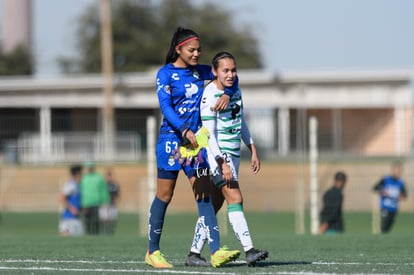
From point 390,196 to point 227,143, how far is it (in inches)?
581

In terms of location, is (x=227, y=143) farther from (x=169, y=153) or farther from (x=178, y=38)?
(x=178, y=38)

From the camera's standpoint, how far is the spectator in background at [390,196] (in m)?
23.7

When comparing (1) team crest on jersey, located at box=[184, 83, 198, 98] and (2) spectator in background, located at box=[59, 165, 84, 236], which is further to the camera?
(2) spectator in background, located at box=[59, 165, 84, 236]

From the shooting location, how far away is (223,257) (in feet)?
31.1

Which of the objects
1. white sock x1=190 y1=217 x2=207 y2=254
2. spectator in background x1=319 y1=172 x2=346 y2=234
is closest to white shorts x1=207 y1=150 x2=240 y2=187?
white sock x1=190 y1=217 x2=207 y2=254

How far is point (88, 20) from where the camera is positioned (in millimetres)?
80125

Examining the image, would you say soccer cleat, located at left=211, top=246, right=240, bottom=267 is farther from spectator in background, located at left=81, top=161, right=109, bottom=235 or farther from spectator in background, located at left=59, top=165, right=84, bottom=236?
spectator in background, located at left=81, top=161, right=109, bottom=235

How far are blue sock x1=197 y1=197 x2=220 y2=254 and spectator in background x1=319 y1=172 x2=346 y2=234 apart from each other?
1241 cm

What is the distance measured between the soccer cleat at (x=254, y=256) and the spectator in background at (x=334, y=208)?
12.6 meters

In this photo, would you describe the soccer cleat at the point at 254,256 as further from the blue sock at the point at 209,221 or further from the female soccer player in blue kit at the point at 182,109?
the blue sock at the point at 209,221

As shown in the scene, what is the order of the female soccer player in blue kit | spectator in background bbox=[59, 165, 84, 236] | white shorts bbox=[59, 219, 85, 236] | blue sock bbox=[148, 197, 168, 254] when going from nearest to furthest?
the female soccer player in blue kit < blue sock bbox=[148, 197, 168, 254] < white shorts bbox=[59, 219, 85, 236] < spectator in background bbox=[59, 165, 84, 236]

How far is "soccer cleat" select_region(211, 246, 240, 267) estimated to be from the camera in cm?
944

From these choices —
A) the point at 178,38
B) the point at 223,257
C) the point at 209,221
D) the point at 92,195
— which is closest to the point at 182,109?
the point at 178,38

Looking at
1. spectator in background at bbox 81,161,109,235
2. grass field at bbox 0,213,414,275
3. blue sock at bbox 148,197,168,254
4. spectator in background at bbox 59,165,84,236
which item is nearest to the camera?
grass field at bbox 0,213,414,275
